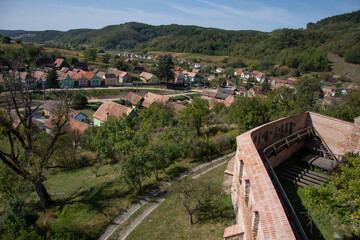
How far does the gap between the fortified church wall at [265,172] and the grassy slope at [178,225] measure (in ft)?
2.87

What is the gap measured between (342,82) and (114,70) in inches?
3708

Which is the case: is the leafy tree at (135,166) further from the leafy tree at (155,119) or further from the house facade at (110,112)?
the house facade at (110,112)

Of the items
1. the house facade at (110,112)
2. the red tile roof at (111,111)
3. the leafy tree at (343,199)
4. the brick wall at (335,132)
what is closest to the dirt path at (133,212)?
A: the leafy tree at (343,199)

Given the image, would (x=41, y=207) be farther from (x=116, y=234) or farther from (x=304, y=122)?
(x=304, y=122)

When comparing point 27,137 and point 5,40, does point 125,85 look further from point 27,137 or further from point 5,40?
point 27,137

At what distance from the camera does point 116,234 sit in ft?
43.3

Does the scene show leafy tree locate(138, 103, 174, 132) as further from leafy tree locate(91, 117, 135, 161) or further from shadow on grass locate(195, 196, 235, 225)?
shadow on grass locate(195, 196, 235, 225)

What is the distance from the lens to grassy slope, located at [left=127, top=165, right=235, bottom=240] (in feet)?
40.4

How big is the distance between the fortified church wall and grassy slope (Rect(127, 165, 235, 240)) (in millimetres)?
874

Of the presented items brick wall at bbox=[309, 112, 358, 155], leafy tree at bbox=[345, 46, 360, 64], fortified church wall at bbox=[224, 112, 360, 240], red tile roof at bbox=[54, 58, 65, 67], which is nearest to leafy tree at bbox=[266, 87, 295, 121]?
brick wall at bbox=[309, 112, 358, 155]

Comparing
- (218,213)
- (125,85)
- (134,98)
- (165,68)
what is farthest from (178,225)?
(165,68)

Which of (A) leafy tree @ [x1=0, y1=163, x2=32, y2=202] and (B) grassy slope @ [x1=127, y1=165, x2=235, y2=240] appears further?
(A) leafy tree @ [x1=0, y1=163, x2=32, y2=202]

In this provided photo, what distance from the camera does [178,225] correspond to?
1322 centimetres

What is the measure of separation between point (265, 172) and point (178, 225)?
6.54m
